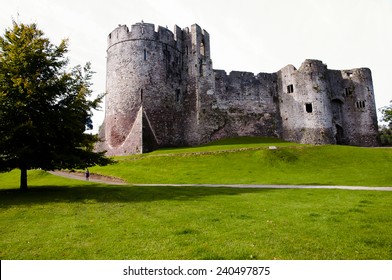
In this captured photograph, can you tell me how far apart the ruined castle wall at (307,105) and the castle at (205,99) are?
5.5 inches

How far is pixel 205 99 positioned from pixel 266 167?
1895 centimetres

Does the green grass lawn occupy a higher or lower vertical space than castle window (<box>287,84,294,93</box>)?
lower

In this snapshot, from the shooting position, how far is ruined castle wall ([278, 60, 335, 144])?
44.8m

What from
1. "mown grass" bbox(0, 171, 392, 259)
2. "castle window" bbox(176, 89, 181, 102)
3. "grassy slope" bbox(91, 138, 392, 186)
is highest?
"castle window" bbox(176, 89, 181, 102)

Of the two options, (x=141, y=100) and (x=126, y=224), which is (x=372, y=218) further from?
(x=141, y=100)

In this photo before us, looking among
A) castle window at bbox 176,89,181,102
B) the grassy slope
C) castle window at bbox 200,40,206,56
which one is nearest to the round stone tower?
castle window at bbox 176,89,181,102

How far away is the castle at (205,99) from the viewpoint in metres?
41.2

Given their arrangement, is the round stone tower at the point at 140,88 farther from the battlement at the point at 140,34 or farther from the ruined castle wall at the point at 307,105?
the ruined castle wall at the point at 307,105

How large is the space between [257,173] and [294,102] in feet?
79.2

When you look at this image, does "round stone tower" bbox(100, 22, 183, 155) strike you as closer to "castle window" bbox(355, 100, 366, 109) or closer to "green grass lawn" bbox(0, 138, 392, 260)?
"green grass lawn" bbox(0, 138, 392, 260)

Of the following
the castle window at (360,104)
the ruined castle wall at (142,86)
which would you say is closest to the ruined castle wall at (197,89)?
the ruined castle wall at (142,86)

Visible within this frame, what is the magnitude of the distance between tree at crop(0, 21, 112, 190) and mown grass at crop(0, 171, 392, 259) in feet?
7.92

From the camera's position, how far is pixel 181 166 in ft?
97.3
